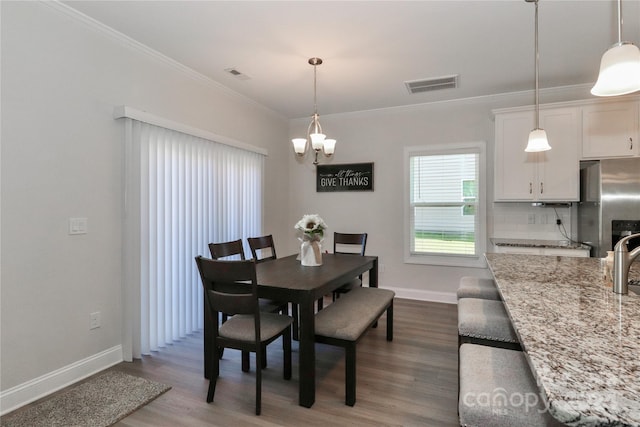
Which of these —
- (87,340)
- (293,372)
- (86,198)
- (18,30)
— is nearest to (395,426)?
(293,372)

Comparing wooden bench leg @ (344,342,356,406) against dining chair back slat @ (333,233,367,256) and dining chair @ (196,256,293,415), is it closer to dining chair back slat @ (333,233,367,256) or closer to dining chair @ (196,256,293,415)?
dining chair @ (196,256,293,415)

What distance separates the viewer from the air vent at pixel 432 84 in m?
3.68

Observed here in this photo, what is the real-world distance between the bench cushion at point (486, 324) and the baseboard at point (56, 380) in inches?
107

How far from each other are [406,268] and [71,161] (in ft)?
13.1

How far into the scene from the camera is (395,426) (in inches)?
77.2

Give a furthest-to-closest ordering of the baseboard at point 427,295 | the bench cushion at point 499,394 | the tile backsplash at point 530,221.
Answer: the baseboard at point 427,295 < the tile backsplash at point 530,221 < the bench cushion at point 499,394

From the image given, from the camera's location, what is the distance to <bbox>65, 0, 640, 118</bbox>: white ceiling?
7.88 ft

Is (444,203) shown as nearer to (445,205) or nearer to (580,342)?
(445,205)

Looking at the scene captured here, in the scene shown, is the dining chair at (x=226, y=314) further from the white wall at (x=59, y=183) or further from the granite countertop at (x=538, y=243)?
the granite countertop at (x=538, y=243)

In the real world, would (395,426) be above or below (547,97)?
below

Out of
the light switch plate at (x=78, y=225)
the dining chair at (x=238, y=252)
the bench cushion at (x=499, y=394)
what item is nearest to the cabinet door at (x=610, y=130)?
the bench cushion at (x=499, y=394)

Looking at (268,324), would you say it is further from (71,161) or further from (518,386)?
(71,161)

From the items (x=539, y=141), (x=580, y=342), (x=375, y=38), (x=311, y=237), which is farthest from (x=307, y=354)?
(x=375, y=38)

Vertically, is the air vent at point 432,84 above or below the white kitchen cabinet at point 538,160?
above
